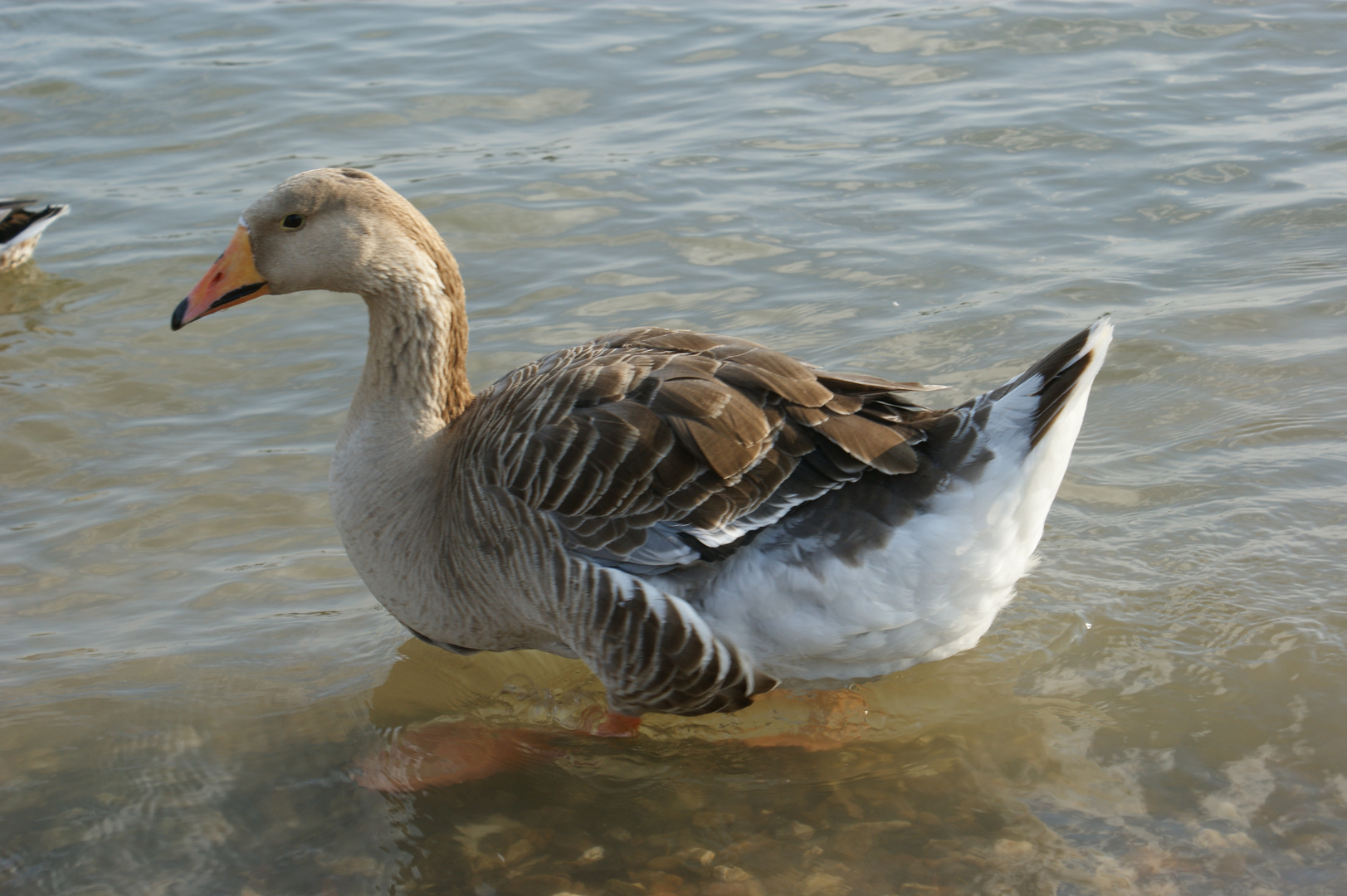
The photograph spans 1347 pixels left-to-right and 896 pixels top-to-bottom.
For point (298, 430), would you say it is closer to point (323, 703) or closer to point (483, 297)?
point (483, 297)

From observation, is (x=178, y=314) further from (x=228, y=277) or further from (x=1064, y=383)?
(x=1064, y=383)

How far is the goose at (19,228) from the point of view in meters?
7.74

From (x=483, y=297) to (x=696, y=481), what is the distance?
3.78 meters

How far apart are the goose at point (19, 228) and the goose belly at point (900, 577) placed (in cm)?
623

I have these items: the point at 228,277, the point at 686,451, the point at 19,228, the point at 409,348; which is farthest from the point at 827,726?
the point at 19,228

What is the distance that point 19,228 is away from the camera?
781cm

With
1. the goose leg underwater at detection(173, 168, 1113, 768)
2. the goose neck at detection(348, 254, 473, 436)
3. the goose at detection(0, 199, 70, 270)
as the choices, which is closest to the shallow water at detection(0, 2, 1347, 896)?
the goose at detection(0, 199, 70, 270)

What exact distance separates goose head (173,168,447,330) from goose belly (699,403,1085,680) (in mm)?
1670

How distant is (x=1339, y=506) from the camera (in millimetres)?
4984

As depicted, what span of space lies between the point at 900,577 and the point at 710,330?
10.8 feet

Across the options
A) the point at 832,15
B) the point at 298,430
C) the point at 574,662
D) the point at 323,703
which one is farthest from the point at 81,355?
the point at 832,15

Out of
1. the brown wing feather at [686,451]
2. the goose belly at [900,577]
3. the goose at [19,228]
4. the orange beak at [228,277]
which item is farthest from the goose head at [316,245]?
the goose at [19,228]

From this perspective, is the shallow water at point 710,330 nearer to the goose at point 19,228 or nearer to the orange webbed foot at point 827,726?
the orange webbed foot at point 827,726

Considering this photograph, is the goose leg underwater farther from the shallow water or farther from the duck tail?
the shallow water
